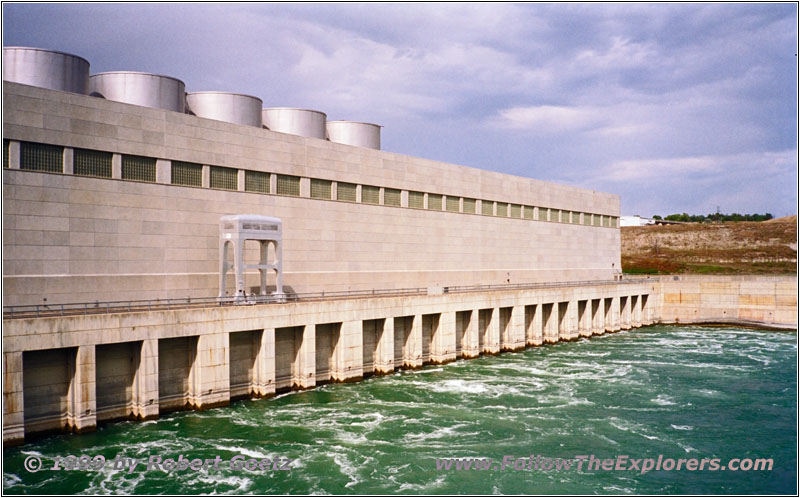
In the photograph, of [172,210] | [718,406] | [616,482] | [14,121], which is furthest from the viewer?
[172,210]

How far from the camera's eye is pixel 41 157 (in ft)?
108

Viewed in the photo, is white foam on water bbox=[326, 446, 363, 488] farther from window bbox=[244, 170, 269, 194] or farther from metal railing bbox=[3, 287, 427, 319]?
window bbox=[244, 170, 269, 194]

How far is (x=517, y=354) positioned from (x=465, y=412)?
2051 centimetres

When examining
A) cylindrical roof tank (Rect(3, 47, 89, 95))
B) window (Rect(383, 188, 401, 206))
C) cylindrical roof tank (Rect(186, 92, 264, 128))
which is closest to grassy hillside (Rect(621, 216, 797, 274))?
window (Rect(383, 188, 401, 206))

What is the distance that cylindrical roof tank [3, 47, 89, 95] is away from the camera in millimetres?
35594

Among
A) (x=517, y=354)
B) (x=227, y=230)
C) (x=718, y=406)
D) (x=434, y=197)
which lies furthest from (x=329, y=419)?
(x=434, y=197)

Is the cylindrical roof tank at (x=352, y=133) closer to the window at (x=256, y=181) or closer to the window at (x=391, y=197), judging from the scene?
the window at (x=391, y=197)

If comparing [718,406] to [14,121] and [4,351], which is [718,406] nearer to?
[4,351]

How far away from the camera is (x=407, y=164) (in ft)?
177

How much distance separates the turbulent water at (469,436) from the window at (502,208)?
23.4m

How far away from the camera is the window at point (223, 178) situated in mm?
40500

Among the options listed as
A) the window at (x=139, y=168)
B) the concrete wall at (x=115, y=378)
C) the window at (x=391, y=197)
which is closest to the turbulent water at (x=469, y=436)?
the concrete wall at (x=115, y=378)

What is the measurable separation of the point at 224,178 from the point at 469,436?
75.7 ft

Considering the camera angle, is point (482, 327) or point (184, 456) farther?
point (482, 327)
